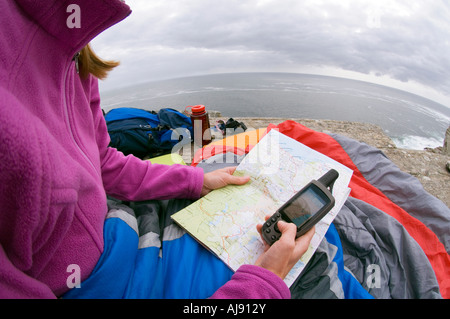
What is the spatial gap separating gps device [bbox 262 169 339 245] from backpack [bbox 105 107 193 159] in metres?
1.11

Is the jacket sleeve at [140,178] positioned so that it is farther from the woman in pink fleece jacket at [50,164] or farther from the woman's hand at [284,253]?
the woman's hand at [284,253]

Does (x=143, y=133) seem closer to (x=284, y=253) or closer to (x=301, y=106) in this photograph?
(x=284, y=253)

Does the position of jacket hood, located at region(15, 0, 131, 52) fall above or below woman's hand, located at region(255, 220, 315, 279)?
above

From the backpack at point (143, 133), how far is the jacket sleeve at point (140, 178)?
70 centimetres

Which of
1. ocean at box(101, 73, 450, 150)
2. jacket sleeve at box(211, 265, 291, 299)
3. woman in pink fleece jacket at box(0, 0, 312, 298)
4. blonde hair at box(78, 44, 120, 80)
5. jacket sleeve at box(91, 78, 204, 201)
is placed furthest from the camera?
ocean at box(101, 73, 450, 150)

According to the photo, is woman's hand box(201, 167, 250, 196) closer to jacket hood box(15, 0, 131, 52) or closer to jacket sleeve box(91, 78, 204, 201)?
jacket sleeve box(91, 78, 204, 201)

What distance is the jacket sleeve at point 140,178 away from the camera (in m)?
0.74

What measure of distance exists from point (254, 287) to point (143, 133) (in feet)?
4.43

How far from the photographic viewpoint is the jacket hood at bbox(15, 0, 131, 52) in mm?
328

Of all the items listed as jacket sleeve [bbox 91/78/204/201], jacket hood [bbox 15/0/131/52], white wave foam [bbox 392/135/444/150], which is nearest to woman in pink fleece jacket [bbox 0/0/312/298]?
jacket hood [bbox 15/0/131/52]

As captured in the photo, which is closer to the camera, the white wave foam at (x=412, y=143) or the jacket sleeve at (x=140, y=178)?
the jacket sleeve at (x=140, y=178)

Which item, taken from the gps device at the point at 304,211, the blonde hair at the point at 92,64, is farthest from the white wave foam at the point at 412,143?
A: the blonde hair at the point at 92,64

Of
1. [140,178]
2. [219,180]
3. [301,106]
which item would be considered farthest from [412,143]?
[140,178]
